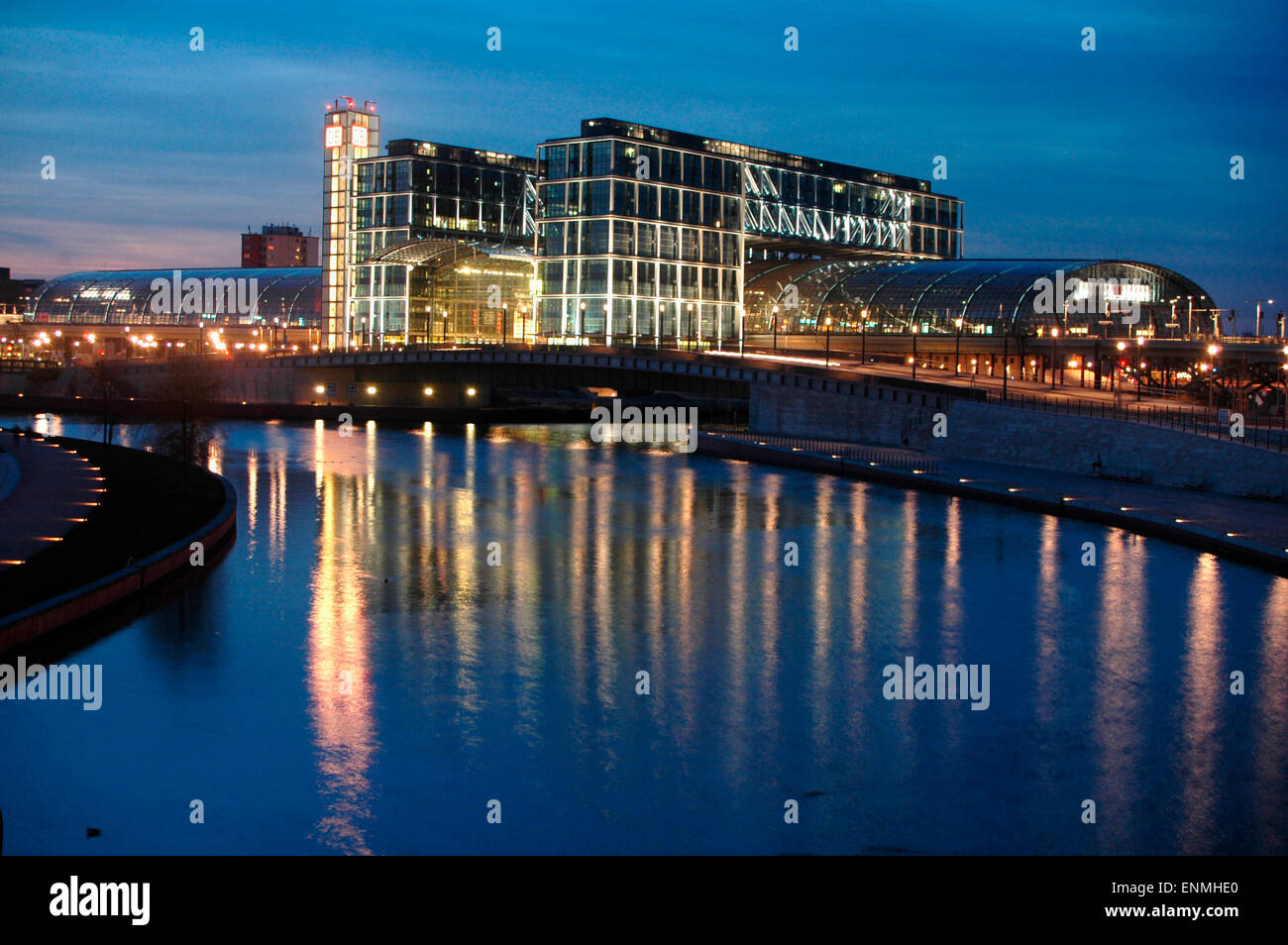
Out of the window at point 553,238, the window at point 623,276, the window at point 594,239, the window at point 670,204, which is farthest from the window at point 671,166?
the window at point 553,238

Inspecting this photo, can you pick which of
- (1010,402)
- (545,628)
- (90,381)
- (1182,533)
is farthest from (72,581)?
(90,381)

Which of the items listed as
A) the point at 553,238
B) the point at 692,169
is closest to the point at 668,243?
the point at 692,169

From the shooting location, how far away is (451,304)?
414 ft

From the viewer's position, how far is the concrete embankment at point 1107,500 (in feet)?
125

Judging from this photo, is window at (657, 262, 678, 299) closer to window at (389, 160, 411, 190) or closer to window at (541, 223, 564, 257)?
window at (541, 223, 564, 257)

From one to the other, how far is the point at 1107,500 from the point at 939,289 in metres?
72.2

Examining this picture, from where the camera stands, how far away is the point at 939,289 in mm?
117875

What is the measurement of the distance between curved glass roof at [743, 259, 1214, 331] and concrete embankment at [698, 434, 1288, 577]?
163 ft

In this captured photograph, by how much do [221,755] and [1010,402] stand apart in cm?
5585

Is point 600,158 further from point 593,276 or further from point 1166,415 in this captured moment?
point 1166,415

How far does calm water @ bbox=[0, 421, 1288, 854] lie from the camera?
53.8 ft

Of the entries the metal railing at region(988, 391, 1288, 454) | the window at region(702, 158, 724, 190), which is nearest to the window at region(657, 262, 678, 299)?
the window at region(702, 158, 724, 190)
